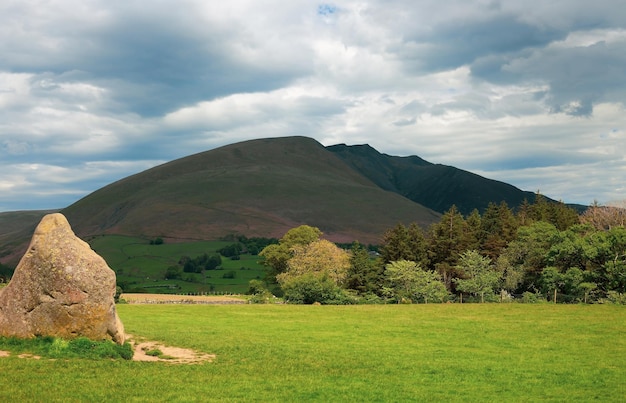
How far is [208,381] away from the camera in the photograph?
20312 millimetres

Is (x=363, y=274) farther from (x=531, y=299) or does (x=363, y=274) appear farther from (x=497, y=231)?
(x=497, y=231)

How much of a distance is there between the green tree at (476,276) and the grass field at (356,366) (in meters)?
29.6

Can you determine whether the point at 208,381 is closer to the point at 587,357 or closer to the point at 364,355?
the point at 364,355

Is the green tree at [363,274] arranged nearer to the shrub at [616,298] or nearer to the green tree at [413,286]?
the green tree at [413,286]

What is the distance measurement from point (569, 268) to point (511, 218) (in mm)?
25982

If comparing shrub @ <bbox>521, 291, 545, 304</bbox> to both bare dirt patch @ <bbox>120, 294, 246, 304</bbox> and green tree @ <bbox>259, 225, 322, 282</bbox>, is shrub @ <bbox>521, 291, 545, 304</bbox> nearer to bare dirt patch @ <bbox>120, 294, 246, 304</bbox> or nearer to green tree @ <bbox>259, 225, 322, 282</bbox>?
bare dirt patch @ <bbox>120, 294, 246, 304</bbox>

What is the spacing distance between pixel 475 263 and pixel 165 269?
109 m

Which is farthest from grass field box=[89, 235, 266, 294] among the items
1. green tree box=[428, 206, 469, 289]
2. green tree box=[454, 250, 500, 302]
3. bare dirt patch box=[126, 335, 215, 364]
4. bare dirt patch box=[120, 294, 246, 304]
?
bare dirt patch box=[126, 335, 215, 364]

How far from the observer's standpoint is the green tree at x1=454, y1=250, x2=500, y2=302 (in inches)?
2901

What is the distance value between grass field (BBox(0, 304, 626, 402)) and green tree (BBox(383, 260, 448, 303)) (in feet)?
91.1

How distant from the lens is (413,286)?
7344 cm

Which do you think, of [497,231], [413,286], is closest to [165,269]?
[497,231]

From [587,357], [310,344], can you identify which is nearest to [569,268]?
[587,357]

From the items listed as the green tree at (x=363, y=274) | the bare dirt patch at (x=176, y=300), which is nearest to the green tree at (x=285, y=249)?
the green tree at (x=363, y=274)
